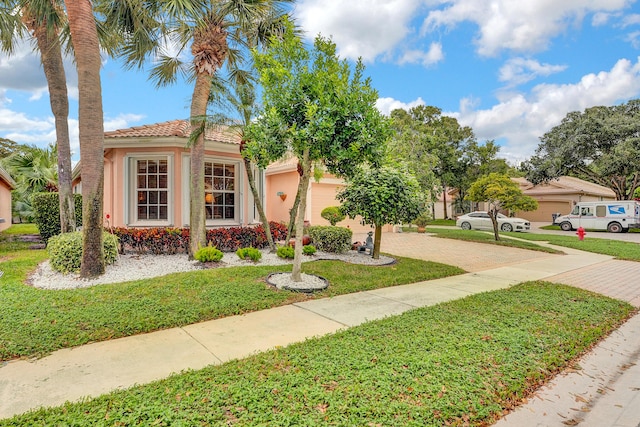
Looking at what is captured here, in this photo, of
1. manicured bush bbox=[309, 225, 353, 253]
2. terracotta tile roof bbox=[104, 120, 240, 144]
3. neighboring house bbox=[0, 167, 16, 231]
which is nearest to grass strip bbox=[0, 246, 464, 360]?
manicured bush bbox=[309, 225, 353, 253]

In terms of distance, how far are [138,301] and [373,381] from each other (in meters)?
3.86

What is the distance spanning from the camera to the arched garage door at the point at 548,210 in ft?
102

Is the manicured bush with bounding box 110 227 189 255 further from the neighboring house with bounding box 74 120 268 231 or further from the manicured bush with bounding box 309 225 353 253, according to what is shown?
the manicured bush with bounding box 309 225 353 253

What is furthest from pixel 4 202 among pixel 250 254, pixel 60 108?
pixel 250 254

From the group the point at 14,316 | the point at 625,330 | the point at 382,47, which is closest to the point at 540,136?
the point at 382,47

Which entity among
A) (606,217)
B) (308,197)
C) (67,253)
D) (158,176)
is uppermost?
(158,176)

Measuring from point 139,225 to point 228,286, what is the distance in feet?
18.7

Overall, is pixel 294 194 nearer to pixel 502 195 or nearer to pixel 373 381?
pixel 502 195

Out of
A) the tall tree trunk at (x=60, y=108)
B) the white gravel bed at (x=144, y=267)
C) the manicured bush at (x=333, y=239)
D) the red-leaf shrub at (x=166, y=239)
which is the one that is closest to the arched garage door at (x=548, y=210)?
the manicured bush at (x=333, y=239)

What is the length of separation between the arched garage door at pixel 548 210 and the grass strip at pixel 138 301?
30.4 meters

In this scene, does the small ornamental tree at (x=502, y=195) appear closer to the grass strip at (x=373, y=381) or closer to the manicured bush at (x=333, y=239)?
the manicured bush at (x=333, y=239)

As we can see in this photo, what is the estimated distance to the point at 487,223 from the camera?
22188 millimetres

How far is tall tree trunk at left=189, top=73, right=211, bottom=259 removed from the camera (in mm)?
7992

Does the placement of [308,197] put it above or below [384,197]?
above
